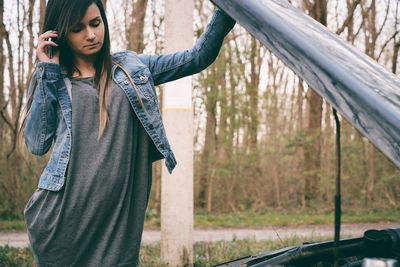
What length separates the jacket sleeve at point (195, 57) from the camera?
1.62m

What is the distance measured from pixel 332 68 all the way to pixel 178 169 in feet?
11.8

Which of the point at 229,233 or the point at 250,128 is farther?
the point at 250,128

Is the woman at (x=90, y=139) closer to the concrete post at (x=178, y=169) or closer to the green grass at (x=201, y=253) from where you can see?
the concrete post at (x=178, y=169)

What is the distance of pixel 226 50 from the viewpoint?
11.6m

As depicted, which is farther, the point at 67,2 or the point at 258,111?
the point at 258,111

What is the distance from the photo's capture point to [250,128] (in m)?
12.7

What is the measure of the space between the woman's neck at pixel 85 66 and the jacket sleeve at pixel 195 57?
24 centimetres

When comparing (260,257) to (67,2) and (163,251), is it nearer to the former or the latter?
(67,2)

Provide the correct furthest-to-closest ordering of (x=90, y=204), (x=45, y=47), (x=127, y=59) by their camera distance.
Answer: (x=127, y=59), (x=45, y=47), (x=90, y=204)

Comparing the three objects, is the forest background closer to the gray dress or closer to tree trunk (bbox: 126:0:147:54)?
tree trunk (bbox: 126:0:147:54)

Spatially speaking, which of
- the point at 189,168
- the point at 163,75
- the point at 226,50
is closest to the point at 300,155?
the point at 226,50

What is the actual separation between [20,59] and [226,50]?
572 centimetres

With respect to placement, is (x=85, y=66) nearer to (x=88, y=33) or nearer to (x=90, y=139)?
(x=88, y=33)

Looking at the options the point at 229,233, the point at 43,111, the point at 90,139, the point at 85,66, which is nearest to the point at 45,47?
the point at 85,66
